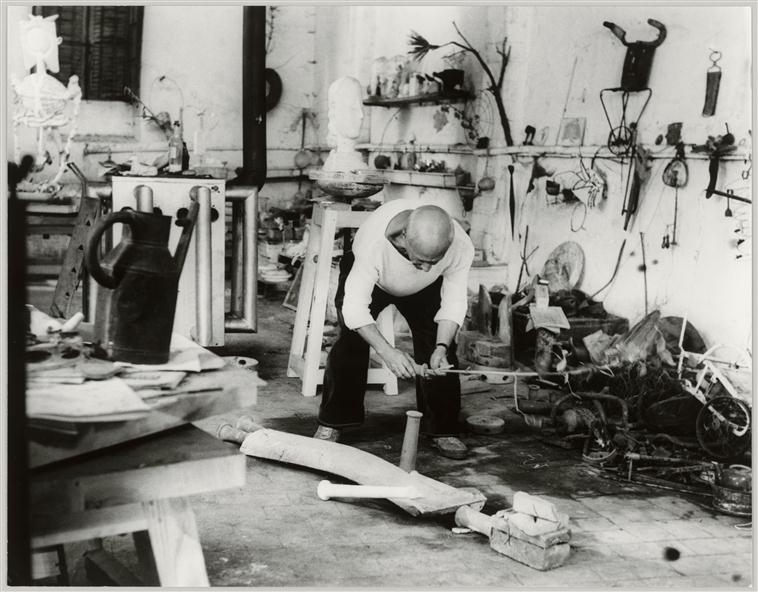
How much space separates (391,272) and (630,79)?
3.00 meters

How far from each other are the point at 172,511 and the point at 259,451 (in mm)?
1875

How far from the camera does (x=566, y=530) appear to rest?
10.9ft

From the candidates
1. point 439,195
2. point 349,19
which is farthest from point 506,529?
point 349,19

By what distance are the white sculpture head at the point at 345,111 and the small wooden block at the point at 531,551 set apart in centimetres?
295

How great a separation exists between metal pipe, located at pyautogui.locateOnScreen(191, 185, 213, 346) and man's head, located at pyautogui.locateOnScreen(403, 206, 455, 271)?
93.0 inches

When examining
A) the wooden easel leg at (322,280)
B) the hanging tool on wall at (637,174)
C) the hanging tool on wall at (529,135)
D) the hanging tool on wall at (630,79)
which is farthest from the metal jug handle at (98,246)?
the hanging tool on wall at (529,135)

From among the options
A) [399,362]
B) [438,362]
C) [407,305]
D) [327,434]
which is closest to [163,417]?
[399,362]

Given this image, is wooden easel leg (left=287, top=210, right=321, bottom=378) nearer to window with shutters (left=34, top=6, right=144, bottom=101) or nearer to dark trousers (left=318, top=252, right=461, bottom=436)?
dark trousers (left=318, top=252, right=461, bottom=436)

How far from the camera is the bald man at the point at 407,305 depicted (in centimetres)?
388

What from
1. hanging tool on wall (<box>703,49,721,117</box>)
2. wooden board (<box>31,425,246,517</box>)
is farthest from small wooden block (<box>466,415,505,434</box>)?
wooden board (<box>31,425,246,517</box>)

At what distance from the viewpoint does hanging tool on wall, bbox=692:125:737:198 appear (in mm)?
5363

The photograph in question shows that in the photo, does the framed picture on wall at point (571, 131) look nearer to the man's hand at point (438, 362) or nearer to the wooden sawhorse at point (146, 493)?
the man's hand at point (438, 362)

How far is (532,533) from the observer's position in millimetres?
3232

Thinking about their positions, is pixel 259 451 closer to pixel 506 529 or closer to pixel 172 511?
pixel 506 529
